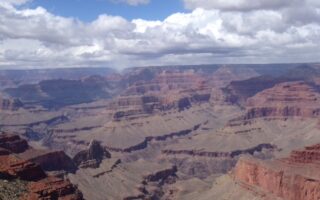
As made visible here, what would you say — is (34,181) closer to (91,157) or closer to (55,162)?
(55,162)

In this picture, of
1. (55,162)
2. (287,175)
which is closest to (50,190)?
(287,175)

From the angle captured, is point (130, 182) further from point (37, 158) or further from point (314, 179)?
point (314, 179)

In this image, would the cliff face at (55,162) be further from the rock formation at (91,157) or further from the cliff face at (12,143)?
the rock formation at (91,157)

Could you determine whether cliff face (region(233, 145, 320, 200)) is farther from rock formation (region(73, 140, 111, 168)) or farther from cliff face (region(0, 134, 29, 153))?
cliff face (region(0, 134, 29, 153))

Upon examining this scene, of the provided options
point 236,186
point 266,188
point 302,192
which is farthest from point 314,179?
point 236,186

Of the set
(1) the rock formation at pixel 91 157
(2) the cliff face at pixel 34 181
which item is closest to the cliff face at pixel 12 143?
(1) the rock formation at pixel 91 157
